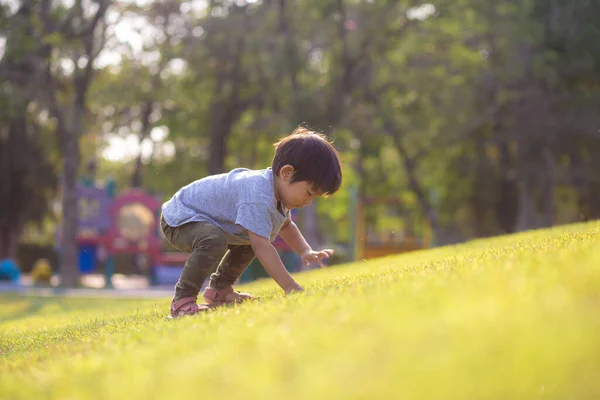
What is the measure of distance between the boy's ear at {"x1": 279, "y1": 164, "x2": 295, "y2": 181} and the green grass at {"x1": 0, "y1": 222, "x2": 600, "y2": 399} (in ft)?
6.33

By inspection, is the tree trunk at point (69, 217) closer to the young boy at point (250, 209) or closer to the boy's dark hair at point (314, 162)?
the young boy at point (250, 209)

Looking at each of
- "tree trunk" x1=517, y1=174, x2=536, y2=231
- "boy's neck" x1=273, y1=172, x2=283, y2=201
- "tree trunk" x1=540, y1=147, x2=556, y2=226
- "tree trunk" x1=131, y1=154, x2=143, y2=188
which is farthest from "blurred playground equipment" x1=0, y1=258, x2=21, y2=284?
"boy's neck" x1=273, y1=172, x2=283, y2=201

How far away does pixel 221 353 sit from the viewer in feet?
8.86

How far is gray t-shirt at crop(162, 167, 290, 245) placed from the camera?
5344mm

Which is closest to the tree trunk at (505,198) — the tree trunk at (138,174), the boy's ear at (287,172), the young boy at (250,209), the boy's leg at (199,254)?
the tree trunk at (138,174)

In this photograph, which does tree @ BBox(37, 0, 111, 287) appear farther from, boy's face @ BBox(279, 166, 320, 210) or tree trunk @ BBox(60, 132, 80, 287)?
boy's face @ BBox(279, 166, 320, 210)

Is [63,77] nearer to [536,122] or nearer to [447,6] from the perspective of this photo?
[447,6]

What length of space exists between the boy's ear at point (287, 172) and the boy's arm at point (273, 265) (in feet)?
1.56

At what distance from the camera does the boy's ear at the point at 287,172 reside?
213 inches

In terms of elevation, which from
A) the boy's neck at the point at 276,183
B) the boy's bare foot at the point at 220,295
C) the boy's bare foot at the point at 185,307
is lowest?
the boy's bare foot at the point at 220,295

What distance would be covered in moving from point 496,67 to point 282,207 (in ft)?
66.7

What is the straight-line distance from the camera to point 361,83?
80.7 ft

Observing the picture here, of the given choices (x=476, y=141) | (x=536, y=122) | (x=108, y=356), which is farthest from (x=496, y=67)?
(x=108, y=356)

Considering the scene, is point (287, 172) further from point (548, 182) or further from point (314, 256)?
point (548, 182)
